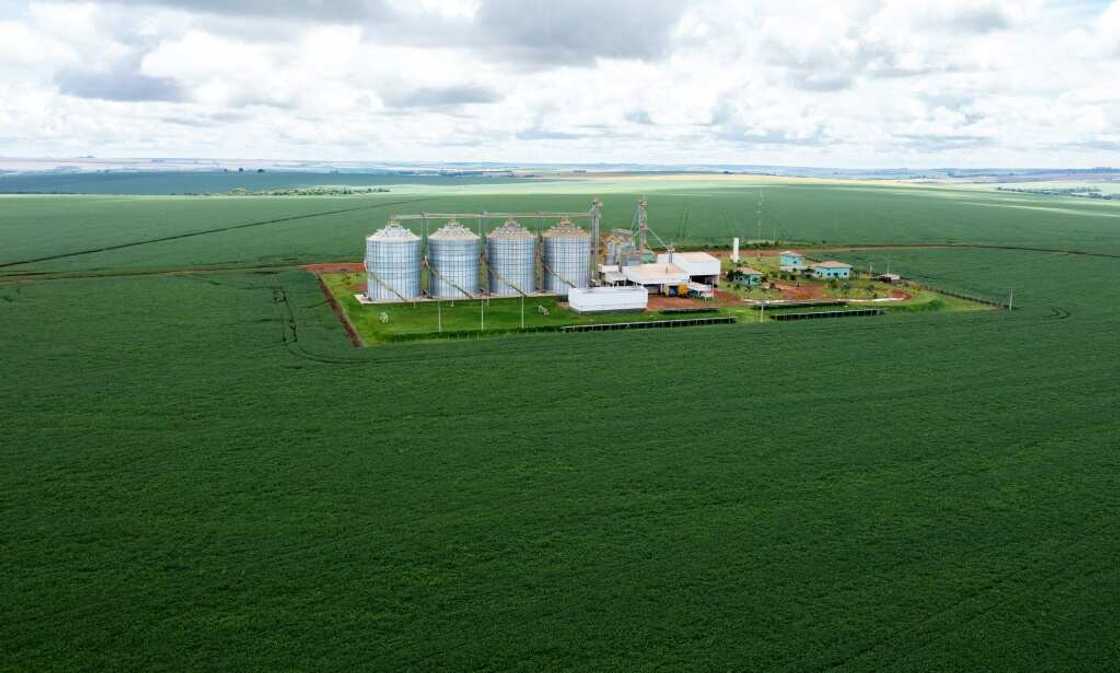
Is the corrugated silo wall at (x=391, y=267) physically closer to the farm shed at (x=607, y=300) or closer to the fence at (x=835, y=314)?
the farm shed at (x=607, y=300)

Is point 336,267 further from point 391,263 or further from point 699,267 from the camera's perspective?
point 699,267

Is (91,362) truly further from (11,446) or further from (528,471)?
(528,471)

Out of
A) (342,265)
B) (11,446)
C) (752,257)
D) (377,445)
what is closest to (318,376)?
(377,445)

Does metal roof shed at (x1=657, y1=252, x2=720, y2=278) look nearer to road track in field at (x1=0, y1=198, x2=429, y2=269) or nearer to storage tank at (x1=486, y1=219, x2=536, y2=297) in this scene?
storage tank at (x1=486, y1=219, x2=536, y2=297)

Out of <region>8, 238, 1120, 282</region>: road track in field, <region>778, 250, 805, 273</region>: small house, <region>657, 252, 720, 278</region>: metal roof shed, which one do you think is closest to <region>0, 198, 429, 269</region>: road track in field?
<region>8, 238, 1120, 282</region>: road track in field

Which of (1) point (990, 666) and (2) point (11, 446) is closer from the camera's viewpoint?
(1) point (990, 666)

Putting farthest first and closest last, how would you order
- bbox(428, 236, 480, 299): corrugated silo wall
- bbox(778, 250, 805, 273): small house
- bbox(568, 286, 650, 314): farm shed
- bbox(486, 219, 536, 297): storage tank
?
bbox(778, 250, 805, 273): small house
bbox(486, 219, 536, 297): storage tank
bbox(428, 236, 480, 299): corrugated silo wall
bbox(568, 286, 650, 314): farm shed

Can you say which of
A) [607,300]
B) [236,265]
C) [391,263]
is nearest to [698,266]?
[607,300]
